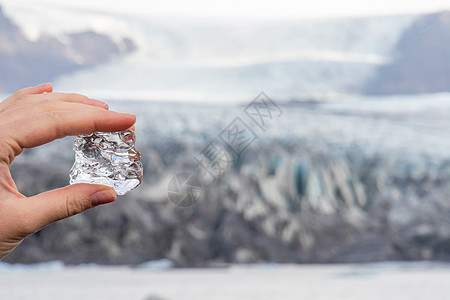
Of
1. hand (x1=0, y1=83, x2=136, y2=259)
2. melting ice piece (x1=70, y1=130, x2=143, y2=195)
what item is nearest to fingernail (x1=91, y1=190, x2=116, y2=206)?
hand (x1=0, y1=83, x2=136, y2=259)

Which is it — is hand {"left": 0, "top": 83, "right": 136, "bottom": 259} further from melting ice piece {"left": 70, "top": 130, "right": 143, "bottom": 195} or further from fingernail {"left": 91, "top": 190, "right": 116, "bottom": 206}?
melting ice piece {"left": 70, "top": 130, "right": 143, "bottom": 195}

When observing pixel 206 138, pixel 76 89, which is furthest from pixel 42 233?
pixel 76 89

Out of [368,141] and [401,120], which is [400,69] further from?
[368,141]

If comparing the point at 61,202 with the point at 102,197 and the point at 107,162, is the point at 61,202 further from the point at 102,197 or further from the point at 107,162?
the point at 107,162

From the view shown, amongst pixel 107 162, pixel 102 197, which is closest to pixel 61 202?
pixel 102 197

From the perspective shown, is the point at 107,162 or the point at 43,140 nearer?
the point at 43,140

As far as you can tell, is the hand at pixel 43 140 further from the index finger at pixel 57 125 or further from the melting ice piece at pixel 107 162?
the melting ice piece at pixel 107 162
